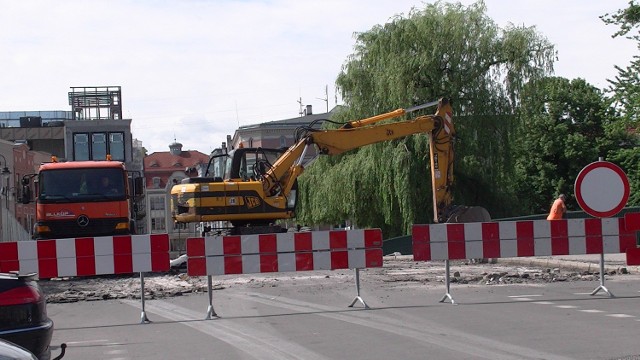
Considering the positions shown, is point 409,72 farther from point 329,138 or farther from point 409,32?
point 329,138

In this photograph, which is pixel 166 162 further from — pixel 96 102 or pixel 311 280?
pixel 311 280

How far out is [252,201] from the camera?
30.8m

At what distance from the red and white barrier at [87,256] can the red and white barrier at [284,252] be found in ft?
1.99

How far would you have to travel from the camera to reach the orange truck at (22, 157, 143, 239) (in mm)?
29781

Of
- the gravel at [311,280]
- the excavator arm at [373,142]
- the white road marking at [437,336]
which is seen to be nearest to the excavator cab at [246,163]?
the excavator arm at [373,142]

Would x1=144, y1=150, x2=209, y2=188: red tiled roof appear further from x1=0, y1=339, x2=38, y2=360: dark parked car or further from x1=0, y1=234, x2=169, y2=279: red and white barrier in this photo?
x1=0, y1=339, x2=38, y2=360: dark parked car

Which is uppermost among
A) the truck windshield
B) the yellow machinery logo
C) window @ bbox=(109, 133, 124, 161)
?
window @ bbox=(109, 133, 124, 161)

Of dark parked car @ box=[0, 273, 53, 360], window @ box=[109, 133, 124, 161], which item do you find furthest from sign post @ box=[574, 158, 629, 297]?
window @ box=[109, 133, 124, 161]

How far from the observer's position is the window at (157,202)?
468ft

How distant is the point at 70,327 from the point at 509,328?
20.3 feet

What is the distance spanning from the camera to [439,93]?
4347 centimetres

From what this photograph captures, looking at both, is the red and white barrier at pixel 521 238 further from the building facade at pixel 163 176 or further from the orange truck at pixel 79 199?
the building facade at pixel 163 176

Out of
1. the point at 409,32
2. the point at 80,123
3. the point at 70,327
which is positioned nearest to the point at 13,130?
the point at 80,123

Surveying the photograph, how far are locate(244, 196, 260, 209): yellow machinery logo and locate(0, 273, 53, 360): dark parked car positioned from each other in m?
22.2
